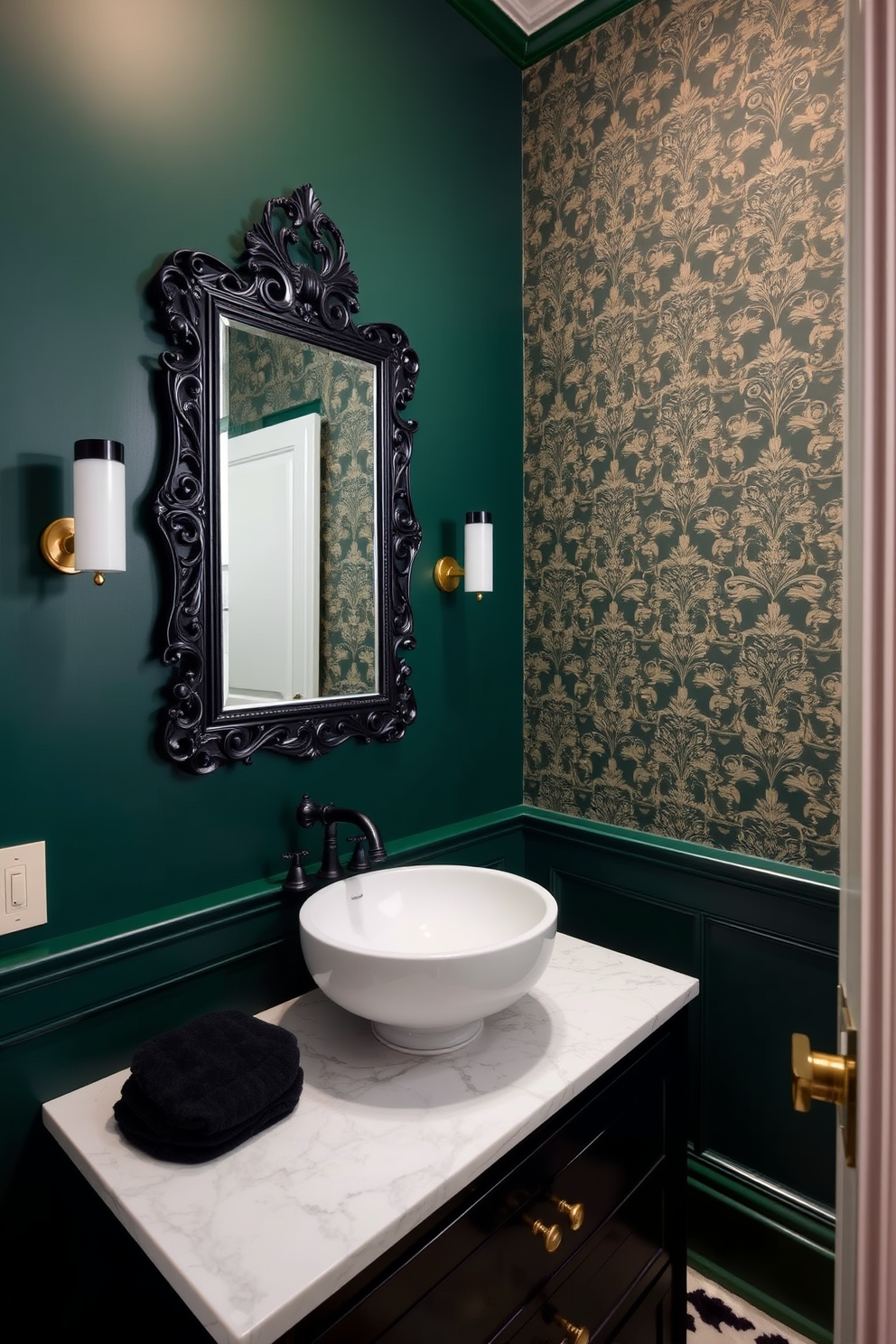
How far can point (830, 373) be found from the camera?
5.11 feet

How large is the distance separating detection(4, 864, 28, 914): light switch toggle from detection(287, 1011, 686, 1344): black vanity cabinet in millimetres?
681

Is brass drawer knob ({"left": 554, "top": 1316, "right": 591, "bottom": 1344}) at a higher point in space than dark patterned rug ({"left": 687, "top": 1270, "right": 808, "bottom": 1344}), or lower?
higher

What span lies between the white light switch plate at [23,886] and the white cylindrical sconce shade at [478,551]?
1047 millimetres

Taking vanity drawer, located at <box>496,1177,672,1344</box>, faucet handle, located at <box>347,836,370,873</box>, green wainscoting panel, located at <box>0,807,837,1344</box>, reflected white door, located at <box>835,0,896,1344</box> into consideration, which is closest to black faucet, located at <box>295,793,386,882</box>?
faucet handle, located at <box>347,836,370,873</box>

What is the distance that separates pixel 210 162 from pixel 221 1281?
1650 millimetres

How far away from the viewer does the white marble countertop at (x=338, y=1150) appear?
0.84m

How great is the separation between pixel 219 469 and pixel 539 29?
60.0 inches

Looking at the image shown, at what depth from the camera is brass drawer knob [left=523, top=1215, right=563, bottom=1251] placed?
1.11 m

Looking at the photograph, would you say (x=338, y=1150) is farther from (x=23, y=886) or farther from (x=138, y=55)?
(x=138, y=55)

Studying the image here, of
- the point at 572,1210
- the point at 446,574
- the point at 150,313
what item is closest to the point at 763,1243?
the point at 572,1210

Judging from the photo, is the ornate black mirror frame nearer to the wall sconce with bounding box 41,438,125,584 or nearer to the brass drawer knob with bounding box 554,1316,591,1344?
the wall sconce with bounding box 41,438,125,584

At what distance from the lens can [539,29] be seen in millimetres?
1981

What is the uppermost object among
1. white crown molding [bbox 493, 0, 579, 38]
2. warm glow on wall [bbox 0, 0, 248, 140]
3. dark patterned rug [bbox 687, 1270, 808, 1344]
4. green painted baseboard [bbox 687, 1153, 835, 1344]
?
white crown molding [bbox 493, 0, 579, 38]

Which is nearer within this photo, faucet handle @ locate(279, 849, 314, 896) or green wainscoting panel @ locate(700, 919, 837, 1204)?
faucet handle @ locate(279, 849, 314, 896)
